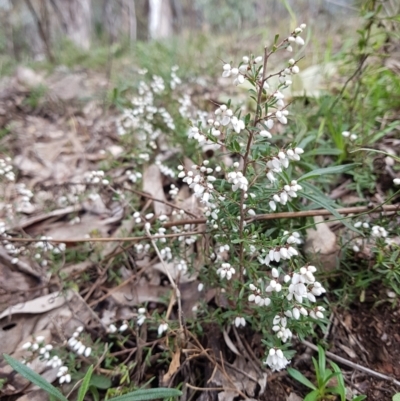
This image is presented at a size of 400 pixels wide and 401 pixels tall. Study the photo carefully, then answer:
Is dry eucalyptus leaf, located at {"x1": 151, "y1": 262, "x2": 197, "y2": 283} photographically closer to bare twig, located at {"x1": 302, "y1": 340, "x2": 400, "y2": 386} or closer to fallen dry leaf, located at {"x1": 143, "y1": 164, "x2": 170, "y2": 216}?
fallen dry leaf, located at {"x1": 143, "y1": 164, "x2": 170, "y2": 216}

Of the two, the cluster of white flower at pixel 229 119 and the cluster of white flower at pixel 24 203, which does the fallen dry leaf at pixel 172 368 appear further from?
the cluster of white flower at pixel 24 203

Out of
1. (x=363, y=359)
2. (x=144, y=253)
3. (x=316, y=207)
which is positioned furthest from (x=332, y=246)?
(x=144, y=253)

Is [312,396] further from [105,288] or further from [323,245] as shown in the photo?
[105,288]

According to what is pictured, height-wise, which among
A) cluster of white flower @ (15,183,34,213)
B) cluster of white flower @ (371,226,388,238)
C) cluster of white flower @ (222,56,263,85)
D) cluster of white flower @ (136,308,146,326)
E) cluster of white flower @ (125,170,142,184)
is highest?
cluster of white flower @ (222,56,263,85)

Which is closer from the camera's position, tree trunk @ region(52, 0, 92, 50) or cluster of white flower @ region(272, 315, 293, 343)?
cluster of white flower @ region(272, 315, 293, 343)

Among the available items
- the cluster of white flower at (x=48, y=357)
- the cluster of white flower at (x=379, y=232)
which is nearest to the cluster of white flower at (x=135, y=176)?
the cluster of white flower at (x=48, y=357)

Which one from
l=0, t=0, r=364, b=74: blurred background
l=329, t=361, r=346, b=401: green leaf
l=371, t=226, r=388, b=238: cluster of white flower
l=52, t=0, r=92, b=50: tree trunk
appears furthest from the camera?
l=52, t=0, r=92, b=50: tree trunk

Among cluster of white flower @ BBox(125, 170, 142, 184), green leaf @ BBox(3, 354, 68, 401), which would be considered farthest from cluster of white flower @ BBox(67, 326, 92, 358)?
cluster of white flower @ BBox(125, 170, 142, 184)

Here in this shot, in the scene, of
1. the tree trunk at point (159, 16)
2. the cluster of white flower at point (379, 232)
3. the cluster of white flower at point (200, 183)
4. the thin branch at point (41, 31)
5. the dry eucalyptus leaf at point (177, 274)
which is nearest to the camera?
the cluster of white flower at point (200, 183)
